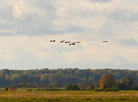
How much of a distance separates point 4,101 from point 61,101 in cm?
800

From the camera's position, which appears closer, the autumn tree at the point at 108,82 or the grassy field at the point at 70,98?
the grassy field at the point at 70,98

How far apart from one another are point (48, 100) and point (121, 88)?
221 ft

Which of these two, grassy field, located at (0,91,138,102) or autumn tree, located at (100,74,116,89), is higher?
autumn tree, located at (100,74,116,89)

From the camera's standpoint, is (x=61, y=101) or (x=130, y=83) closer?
(x=61, y=101)

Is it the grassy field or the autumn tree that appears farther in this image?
the autumn tree

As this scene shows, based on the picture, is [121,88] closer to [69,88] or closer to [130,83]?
[130,83]

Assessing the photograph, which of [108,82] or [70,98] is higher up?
[108,82]

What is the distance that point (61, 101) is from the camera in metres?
59.8

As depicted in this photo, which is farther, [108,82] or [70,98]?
[108,82]

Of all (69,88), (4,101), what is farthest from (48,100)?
(69,88)

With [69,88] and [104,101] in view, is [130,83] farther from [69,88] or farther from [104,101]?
[104,101]

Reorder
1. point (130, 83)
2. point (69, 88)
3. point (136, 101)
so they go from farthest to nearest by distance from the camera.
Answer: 1. point (130, 83)
2. point (69, 88)
3. point (136, 101)

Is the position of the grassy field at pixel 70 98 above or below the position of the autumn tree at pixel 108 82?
below

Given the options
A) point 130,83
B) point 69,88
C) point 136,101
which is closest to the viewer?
point 136,101
